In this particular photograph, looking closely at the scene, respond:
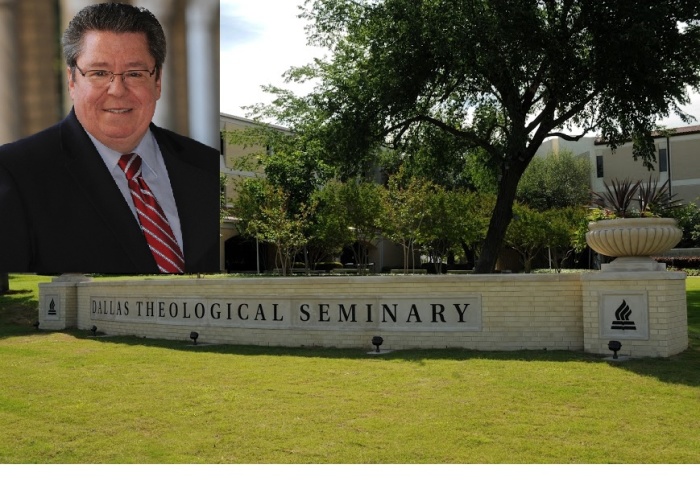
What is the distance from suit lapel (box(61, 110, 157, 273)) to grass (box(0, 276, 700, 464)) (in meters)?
1.83

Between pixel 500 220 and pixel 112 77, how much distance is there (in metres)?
12.9

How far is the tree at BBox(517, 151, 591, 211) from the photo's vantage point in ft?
179

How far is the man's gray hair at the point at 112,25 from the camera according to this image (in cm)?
1030

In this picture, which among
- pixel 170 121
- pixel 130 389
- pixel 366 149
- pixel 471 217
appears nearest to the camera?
pixel 130 389

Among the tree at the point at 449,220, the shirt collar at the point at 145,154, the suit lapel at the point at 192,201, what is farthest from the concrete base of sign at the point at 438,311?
the tree at the point at 449,220

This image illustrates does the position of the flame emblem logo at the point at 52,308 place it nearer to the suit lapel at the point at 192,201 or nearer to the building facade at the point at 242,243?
the suit lapel at the point at 192,201

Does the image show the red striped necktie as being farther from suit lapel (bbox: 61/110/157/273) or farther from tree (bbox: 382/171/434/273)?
tree (bbox: 382/171/434/273)

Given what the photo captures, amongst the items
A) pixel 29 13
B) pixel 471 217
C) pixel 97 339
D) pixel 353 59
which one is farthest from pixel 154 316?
pixel 471 217

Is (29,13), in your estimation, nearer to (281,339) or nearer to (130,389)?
(130,389)

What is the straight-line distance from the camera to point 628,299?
1059 cm

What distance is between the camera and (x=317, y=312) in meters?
13.2

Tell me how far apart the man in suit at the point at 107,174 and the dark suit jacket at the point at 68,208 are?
14mm

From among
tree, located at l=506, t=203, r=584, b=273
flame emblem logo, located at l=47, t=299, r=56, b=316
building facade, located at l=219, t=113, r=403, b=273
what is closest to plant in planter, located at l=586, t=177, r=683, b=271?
flame emblem logo, located at l=47, t=299, r=56, b=316

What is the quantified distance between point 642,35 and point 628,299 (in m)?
8.52
